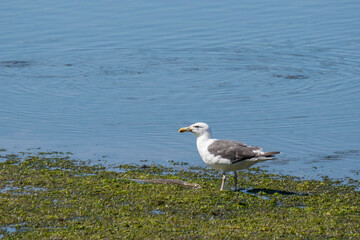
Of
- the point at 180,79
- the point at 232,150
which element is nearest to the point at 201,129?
the point at 232,150

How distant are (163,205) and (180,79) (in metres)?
13.1

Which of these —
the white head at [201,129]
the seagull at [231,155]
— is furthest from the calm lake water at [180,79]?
the seagull at [231,155]

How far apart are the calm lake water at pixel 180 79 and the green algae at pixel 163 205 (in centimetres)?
155

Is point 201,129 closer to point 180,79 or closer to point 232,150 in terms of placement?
point 232,150

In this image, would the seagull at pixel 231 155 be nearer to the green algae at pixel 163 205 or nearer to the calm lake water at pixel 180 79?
the green algae at pixel 163 205

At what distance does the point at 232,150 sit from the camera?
43.5ft

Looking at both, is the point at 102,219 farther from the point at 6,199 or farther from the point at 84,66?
the point at 84,66

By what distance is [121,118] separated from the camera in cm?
2027

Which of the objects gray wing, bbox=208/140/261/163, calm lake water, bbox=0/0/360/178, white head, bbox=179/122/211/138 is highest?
white head, bbox=179/122/211/138

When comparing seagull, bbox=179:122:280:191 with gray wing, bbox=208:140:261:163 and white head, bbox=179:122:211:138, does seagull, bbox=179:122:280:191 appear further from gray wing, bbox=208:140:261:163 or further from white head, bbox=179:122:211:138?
white head, bbox=179:122:211:138

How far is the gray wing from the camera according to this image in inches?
517

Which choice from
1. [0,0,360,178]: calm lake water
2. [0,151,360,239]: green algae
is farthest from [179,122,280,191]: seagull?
[0,0,360,178]: calm lake water

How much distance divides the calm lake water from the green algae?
5.09ft

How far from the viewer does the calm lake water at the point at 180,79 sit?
17.8 meters
